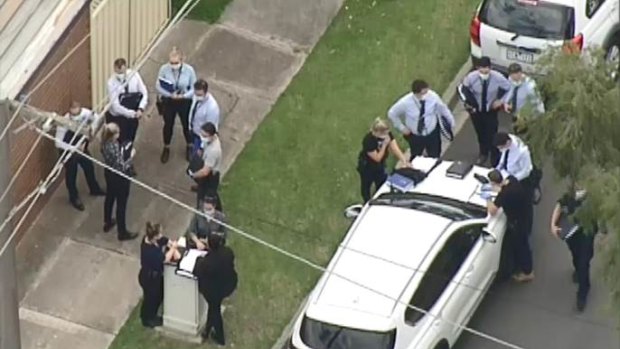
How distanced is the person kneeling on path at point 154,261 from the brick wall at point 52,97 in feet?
6.62

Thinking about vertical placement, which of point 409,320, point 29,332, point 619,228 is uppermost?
point 619,228

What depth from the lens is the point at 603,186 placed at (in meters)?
16.5

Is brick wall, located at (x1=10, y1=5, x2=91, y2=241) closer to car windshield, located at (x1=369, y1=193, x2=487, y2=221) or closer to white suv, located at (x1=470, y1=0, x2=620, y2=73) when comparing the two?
car windshield, located at (x1=369, y1=193, x2=487, y2=221)

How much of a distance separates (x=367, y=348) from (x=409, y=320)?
23.2 inches

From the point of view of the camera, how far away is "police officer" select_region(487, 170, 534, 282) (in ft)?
67.5

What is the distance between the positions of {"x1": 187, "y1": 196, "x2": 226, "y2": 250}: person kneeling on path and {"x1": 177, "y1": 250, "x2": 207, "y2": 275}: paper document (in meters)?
0.20

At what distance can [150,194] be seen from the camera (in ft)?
75.4

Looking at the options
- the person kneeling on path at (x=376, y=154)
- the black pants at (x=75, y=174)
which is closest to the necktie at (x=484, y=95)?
the person kneeling on path at (x=376, y=154)

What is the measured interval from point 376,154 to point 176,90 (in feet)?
8.41

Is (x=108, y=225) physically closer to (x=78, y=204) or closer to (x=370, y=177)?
(x=78, y=204)

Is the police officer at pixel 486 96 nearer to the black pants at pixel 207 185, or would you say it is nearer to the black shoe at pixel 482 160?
the black shoe at pixel 482 160

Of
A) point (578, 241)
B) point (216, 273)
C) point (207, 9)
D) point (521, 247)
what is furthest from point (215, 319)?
point (207, 9)

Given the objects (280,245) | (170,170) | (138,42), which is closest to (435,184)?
(280,245)

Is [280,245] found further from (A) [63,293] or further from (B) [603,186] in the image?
(B) [603,186]
